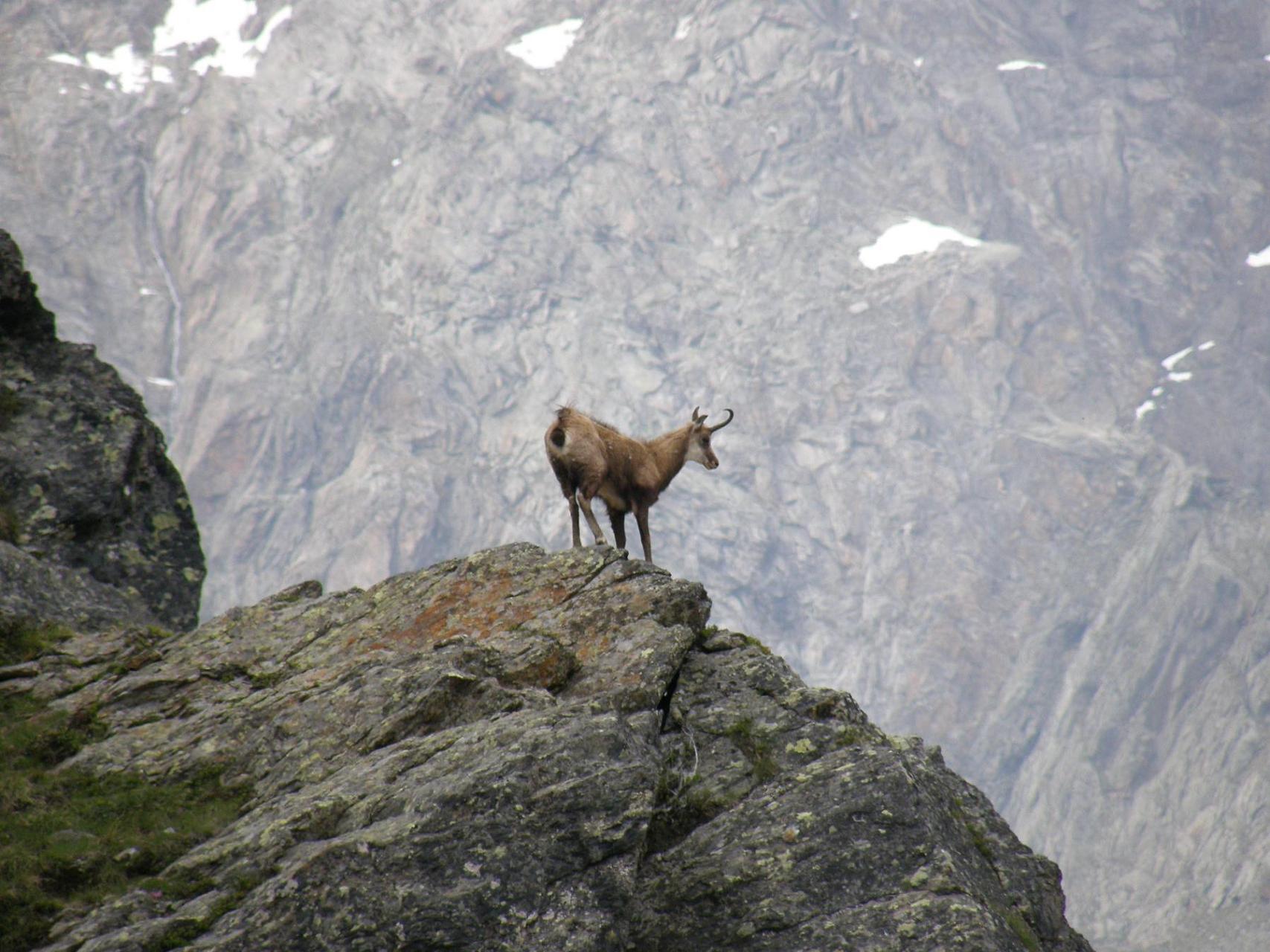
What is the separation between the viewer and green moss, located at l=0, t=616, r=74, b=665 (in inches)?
548

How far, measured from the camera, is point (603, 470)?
19156 millimetres

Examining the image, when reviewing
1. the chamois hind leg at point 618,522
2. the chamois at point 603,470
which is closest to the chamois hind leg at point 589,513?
the chamois at point 603,470

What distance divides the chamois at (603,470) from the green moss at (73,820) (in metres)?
7.70

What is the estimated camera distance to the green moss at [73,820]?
9.28 metres

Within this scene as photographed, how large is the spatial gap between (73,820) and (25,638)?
183 inches

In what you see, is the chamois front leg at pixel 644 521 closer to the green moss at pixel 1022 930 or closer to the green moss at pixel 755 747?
the green moss at pixel 755 747

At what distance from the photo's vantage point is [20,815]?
10.4 metres

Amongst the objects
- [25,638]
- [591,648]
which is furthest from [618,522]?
[25,638]

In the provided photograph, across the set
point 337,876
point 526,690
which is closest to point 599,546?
point 526,690

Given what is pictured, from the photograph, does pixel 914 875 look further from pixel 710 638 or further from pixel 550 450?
pixel 550 450

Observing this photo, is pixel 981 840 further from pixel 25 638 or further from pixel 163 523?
pixel 163 523

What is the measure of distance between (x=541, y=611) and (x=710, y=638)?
2155 millimetres

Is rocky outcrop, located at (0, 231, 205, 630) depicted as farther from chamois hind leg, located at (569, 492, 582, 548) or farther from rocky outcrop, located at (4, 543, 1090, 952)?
chamois hind leg, located at (569, 492, 582, 548)

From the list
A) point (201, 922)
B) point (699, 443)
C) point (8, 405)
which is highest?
point (8, 405)
